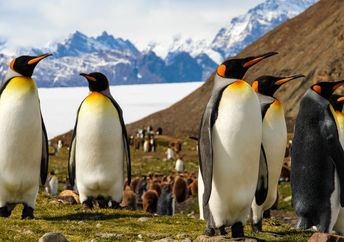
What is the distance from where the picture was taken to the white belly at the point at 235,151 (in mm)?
5453

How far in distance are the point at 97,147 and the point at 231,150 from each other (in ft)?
11.0

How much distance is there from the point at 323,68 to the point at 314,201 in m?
46.1

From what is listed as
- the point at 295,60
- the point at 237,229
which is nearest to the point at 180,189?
the point at 237,229

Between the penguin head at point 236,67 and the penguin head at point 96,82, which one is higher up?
the penguin head at point 96,82

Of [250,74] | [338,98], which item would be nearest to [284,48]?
[250,74]

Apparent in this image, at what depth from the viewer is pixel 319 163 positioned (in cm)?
664

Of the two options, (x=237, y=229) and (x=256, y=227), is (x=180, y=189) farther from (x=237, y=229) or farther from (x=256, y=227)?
(x=237, y=229)

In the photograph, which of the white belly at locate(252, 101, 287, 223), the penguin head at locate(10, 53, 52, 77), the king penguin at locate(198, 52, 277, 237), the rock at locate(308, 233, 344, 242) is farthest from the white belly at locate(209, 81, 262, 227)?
the penguin head at locate(10, 53, 52, 77)

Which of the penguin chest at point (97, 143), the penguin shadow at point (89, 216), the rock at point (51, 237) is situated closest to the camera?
the rock at point (51, 237)

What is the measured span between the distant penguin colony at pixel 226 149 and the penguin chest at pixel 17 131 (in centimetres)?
1

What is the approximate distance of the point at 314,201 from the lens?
6672mm

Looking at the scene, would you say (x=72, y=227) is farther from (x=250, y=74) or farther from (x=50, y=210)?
(x=250, y=74)

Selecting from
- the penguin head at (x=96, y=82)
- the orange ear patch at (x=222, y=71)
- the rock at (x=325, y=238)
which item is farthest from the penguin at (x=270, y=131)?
the penguin head at (x=96, y=82)

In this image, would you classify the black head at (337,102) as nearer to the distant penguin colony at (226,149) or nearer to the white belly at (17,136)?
the distant penguin colony at (226,149)
